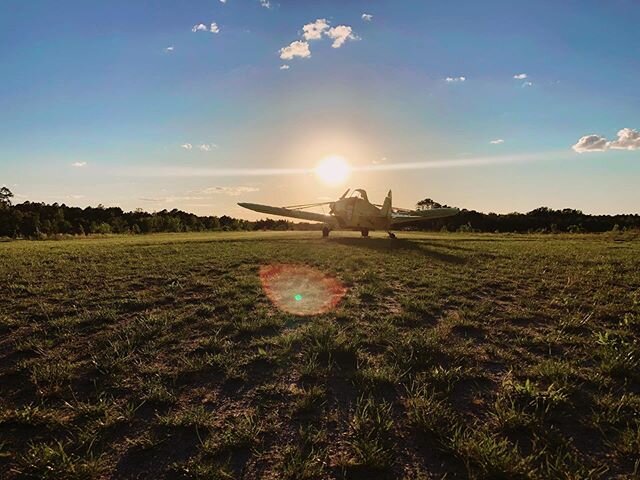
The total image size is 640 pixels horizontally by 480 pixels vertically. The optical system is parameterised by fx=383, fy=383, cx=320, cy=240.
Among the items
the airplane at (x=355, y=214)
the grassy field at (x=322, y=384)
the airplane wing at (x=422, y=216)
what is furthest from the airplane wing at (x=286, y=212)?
the grassy field at (x=322, y=384)

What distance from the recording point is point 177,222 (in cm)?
7331

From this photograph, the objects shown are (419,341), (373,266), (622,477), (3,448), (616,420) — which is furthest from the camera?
(373,266)

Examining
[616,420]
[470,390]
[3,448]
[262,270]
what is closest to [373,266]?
[262,270]

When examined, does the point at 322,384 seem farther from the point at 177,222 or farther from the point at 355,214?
the point at 177,222

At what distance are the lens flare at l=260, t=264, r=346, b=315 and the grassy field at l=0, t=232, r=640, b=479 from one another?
17.1 inches

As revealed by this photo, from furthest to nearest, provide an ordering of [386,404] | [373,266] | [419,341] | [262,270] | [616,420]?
[373,266] < [262,270] < [419,341] < [386,404] < [616,420]

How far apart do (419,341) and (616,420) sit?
8.54 ft

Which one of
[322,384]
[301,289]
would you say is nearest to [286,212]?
[301,289]

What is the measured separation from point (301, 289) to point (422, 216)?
71.9 ft

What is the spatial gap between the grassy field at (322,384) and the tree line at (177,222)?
51.4 m

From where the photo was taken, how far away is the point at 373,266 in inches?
544

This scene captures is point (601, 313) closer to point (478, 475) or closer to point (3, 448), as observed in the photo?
point (478, 475)

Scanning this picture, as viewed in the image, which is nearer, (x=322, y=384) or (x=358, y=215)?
(x=322, y=384)

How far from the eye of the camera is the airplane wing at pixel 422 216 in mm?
28531
